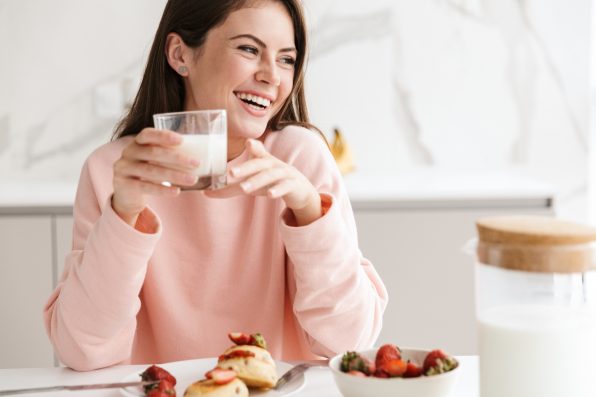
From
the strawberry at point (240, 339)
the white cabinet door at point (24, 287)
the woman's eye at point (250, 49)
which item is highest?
the woman's eye at point (250, 49)

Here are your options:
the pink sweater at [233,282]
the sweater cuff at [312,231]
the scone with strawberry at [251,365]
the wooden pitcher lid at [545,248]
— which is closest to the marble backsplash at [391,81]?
the pink sweater at [233,282]

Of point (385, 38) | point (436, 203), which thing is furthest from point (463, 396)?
point (385, 38)

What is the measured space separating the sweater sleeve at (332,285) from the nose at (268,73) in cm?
27

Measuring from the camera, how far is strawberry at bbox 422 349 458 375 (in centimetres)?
104

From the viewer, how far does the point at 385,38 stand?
3.17 m

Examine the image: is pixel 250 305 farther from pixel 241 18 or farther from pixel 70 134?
pixel 70 134

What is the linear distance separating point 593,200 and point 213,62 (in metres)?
2.09

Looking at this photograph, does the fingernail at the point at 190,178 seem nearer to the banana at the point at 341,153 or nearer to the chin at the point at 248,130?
the chin at the point at 248,130

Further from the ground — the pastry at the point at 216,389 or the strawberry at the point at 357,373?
the strawberry at the point at 357,373

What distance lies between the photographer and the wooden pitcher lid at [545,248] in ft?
2.86

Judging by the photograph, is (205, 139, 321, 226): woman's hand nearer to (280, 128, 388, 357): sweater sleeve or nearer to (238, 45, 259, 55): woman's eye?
(280, 128, 388, 357): sweater sleeve

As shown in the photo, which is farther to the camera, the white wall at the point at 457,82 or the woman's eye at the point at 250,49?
the white wall at the point at 457,82

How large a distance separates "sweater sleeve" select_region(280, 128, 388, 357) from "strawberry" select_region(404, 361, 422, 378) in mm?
326

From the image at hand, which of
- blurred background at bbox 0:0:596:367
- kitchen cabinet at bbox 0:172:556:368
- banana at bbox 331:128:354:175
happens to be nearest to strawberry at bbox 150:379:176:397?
kitchen cabinet at bbox 0:172:556:368
